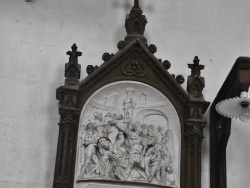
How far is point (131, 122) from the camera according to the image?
5.79 metres

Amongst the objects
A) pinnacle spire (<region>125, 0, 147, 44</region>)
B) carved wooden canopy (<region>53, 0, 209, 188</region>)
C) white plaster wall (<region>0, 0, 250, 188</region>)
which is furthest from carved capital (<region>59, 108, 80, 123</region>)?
pinnacle spire (<region>125, 0, 147, 44</region>)

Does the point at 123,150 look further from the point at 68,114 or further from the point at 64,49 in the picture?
the point at 64,49

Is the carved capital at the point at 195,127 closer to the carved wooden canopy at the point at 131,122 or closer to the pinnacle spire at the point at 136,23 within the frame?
the carved wooden canopy at the point at 131,122

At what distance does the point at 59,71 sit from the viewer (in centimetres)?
619

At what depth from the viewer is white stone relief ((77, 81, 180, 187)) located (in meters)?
5.54

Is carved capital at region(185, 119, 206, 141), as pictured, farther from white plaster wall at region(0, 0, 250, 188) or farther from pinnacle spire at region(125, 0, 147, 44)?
pinnacle spire at region(125, 0, 147, 44)

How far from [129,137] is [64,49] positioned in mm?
1244

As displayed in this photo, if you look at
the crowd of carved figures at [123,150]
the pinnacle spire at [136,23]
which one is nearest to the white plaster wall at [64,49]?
the pinnacle spire at [136,23]

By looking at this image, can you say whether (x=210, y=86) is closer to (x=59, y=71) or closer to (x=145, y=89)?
(x=145, y=89)

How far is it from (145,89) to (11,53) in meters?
1.41

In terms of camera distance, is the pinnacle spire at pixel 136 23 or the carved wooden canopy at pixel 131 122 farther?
the pinnacle spire at pixel 136 23

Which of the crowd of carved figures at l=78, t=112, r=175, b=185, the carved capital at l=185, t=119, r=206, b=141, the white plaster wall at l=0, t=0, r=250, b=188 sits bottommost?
the crowd of carved figures at l=78, t=112, r=175, b=185

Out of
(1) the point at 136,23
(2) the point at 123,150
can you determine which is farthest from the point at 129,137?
(1) the point at 136,23

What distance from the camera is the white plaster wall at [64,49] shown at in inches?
228
